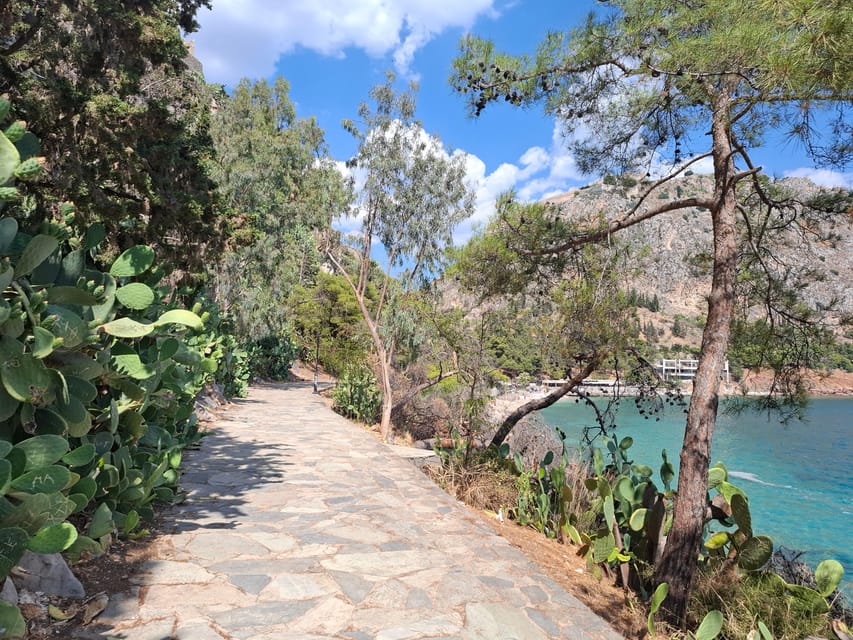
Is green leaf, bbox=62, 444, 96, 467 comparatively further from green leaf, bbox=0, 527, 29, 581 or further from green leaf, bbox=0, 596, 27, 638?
green leaf, bbox=0, 596, 27, 638

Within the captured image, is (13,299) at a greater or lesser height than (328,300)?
lesser

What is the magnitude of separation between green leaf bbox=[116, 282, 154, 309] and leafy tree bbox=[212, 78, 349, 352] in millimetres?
10067

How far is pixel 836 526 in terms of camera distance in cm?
1335

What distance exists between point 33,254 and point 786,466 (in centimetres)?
2387

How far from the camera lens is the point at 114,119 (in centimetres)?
445

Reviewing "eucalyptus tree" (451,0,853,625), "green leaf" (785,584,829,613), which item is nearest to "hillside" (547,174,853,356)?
"eucalyptus tree" (451,0,853,625)

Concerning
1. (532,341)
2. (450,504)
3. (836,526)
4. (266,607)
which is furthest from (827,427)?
(266,607)

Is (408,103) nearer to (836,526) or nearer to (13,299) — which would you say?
(13,299)

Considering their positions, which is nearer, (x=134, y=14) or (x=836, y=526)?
(x=134, y=14)

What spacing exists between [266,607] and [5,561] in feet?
3.69

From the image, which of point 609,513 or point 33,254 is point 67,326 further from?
point 609,513

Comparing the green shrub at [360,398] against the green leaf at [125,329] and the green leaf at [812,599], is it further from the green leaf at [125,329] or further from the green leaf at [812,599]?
the green leaf at [125,329]

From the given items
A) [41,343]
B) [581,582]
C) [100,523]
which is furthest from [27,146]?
[581,582]

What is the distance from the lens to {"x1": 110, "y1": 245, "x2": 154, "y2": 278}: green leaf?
107 inches
